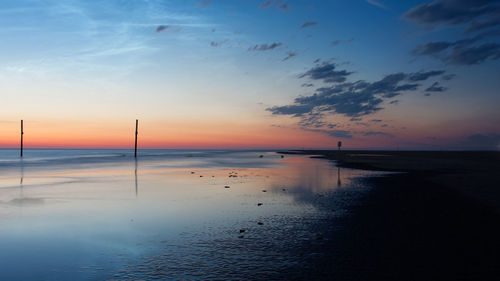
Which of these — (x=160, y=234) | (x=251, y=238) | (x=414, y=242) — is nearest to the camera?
(x=414, y=242)

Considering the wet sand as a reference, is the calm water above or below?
below

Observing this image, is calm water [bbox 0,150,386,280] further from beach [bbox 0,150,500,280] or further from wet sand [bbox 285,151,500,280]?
wet sand [bbox 285,151,500,280]

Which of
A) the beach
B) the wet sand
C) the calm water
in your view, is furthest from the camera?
the calm water

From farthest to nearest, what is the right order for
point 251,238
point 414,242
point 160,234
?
point 160,234
point 251,238
point 414,242

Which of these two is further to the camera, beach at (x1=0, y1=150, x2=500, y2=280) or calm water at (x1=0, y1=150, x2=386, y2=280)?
calm water at (x1=0, y1=150, x2=386, y2=280)

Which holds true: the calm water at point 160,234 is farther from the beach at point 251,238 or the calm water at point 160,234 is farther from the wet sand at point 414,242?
the wet sand at point 414,242

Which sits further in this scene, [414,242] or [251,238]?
[251,238]

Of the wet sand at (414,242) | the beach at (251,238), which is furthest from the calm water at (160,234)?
the wet sand at (414,242)

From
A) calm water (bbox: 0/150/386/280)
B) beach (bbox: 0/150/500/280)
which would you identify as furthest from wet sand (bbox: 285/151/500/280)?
calm water (bbox: 0/150/386/280)

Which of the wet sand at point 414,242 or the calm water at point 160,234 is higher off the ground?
the wet sand at point 414,242

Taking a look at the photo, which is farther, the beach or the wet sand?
the beach

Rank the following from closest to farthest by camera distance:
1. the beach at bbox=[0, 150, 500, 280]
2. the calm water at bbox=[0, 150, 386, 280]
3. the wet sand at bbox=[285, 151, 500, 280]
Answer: the wet sand at bbox=[285, 151, 500, 280], the beach at bbox=[0, 150, 500, 280], the calm water at bbox=[0, 150, 386, 280]

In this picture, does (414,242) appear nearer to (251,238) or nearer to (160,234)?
(251,238)

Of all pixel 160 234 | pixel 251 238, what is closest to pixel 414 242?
pixel 251 238
